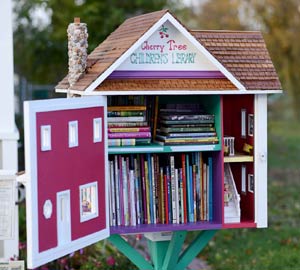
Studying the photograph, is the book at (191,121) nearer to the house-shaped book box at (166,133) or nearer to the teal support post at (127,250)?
the house-shaped book box at (166,133)

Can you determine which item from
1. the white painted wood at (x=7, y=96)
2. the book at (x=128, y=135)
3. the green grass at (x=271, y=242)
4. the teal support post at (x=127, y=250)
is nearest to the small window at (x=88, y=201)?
the book at (x=128, y=135)

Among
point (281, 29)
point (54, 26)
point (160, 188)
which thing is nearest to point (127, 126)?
point (160, 188)

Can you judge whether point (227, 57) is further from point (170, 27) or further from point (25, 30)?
point (25, 30)

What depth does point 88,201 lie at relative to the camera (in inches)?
181

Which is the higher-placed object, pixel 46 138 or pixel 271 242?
pixel 46 138

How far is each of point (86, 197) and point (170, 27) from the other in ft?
4.25

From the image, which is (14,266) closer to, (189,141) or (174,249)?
(174,249)

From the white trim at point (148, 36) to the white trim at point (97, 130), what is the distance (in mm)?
232

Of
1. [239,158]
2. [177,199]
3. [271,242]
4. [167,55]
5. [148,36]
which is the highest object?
[148,36]

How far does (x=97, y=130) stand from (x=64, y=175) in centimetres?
47

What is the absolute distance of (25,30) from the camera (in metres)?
16.1

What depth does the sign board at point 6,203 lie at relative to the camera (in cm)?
497

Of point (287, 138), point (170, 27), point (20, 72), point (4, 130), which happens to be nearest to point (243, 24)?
point (287, 138)

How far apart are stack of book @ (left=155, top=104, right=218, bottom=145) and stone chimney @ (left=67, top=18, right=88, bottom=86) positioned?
0.68 m
